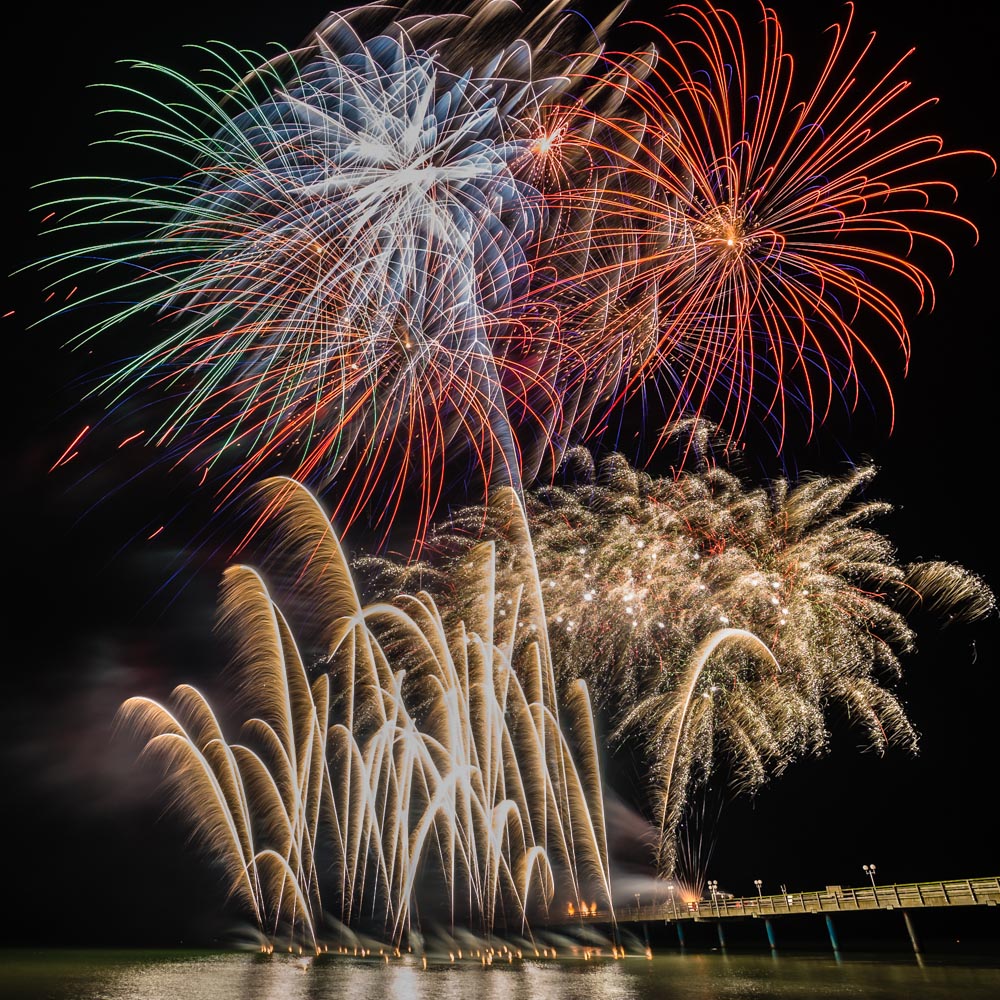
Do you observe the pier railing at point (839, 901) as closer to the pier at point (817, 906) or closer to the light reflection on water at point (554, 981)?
the pier at point (817, 906)

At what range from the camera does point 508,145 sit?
20.2m

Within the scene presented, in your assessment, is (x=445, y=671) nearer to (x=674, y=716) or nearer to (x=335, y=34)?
(x=674, y=716)

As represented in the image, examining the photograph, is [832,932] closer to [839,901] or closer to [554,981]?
[839,901]

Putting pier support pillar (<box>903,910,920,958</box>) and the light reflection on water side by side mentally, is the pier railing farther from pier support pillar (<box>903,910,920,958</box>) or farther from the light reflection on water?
the light reflection on water

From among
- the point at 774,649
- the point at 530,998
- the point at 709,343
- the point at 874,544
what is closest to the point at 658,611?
the point at 774,649

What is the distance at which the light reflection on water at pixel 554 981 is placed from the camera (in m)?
21.8

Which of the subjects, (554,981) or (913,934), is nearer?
(554,981)

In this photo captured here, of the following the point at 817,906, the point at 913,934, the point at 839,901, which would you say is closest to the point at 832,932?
the point at 817,906

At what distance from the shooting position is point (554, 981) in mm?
27500

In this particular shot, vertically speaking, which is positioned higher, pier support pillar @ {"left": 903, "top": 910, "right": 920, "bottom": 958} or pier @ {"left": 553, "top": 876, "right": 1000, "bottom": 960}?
pier @ {"left": 553, "top": 876, "right": 1000, "bottom": 960}

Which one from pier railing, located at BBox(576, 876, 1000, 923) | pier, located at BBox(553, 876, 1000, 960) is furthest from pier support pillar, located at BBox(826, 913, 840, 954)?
pier railing, located at BBox(576, 876, 1000, 923)

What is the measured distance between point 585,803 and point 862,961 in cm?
1159

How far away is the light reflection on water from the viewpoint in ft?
71.5

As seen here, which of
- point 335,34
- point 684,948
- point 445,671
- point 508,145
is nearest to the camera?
point 335,34
